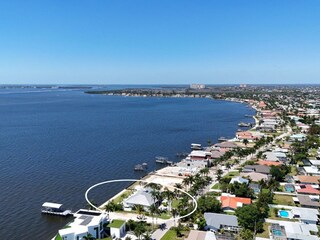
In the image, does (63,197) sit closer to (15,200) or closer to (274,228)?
(15,200)

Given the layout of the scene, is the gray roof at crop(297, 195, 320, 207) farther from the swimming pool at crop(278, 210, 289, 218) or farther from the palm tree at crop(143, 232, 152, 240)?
the palm tree at crop(143, 232, 152, 240)

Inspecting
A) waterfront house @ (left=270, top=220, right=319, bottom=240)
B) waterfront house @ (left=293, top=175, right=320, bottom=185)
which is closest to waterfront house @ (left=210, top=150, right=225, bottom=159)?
waterfront house @ (left=293, top=175, right=320, bottom=185)

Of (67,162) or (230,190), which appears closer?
(230,190)

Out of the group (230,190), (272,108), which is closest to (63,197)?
(230,190)

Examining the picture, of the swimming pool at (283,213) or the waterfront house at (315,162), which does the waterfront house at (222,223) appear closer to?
the swimming pool at (283,213)

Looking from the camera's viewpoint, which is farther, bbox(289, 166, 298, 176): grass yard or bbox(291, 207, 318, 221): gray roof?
bbox(289, 166, 298, 176): grass yard

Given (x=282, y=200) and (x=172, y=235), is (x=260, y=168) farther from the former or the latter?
(x=172, y=235)

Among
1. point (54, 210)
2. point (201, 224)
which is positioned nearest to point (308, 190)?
point (201, 224)

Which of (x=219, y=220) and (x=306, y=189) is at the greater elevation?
(x=219, y=220)
